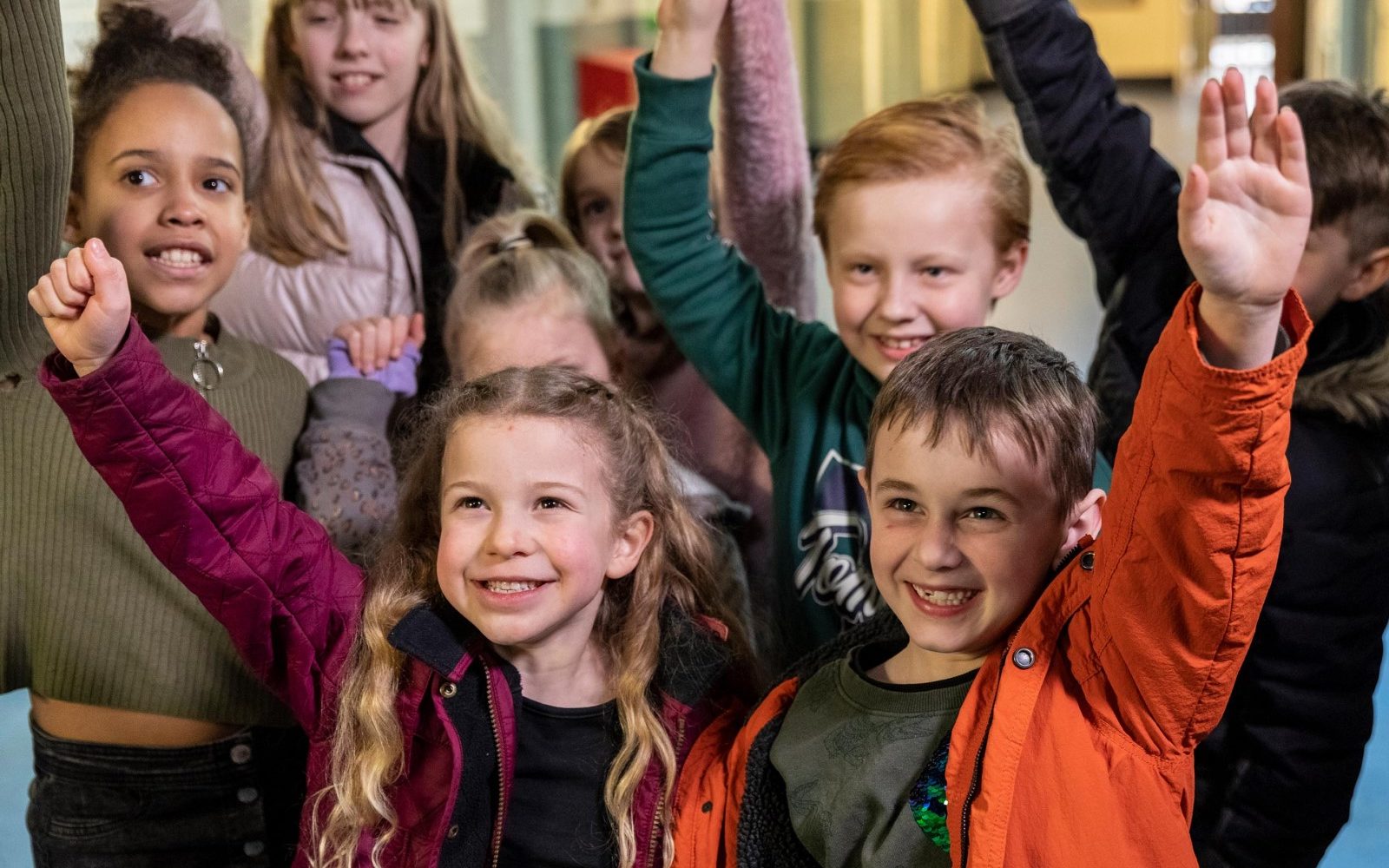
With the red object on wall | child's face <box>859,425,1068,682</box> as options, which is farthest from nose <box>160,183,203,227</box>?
the red object on wall

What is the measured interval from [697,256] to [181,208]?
68 centimetres

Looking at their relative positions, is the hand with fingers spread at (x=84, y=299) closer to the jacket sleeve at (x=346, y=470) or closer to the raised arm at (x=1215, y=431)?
the jacket sleeve at (x=346, y=470)

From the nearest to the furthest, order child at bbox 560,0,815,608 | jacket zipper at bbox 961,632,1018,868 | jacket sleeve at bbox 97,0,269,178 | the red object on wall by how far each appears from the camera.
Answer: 1. jacket zipper at bbox 961,632,1018,868
2. jacket sleeve at bbox 97,0,269,178
3. child at bbox 560,0,815,608
4. the red object on wall

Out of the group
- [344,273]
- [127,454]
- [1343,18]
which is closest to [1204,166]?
[127,454]

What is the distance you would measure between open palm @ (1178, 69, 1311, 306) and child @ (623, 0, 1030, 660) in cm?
71

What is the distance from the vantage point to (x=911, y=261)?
1.79 m

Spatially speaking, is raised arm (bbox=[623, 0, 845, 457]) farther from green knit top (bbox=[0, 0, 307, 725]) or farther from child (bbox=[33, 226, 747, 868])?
green knit top (bbox=[0, 0, 307, 725])

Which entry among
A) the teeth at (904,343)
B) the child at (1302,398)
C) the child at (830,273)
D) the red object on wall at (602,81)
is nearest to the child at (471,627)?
the child at (830,273)

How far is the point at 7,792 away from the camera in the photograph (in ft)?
6.91

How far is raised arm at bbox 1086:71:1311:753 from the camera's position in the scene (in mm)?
1049

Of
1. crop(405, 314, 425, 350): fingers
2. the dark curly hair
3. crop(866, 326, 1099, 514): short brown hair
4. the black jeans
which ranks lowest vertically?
the black jeans

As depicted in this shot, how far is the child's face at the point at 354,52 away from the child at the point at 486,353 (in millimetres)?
289

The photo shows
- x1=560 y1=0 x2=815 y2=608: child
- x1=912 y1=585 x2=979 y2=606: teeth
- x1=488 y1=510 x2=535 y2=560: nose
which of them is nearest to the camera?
x1=912 y1=585 x2=979 y2=606: teeth

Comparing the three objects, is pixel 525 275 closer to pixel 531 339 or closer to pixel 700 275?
pixel 531 339
